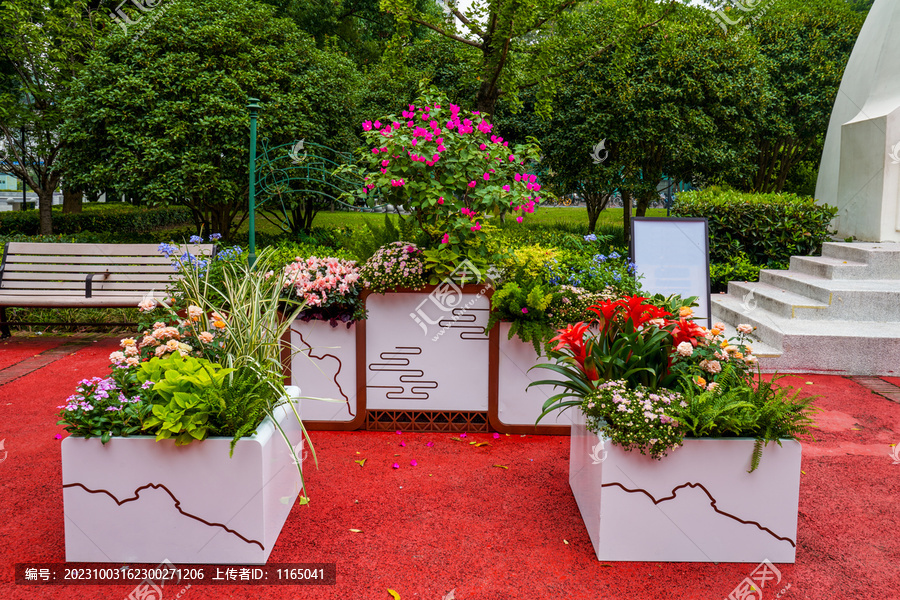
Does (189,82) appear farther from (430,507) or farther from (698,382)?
(698,382)

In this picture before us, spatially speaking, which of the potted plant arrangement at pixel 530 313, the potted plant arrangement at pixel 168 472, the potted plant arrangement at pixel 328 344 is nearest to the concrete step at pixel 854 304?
the potted plant arrangement at pixel 530 313

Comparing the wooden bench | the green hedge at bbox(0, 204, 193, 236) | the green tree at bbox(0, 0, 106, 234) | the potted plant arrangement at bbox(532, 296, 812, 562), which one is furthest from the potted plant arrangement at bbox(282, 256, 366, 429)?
the green hedge at bbox(0, 204, 193, 236)

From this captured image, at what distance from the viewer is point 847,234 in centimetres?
845

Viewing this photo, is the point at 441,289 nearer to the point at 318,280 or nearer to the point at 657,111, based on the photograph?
the point at 318,280

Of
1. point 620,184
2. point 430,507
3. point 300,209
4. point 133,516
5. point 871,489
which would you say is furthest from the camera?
point 620,184

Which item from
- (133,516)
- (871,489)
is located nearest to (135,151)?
(133,516)

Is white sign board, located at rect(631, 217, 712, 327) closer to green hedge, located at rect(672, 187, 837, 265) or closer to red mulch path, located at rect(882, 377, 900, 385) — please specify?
red mulch path, located at rect(882, 377, 900, 385)

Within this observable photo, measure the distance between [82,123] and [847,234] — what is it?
1017cm

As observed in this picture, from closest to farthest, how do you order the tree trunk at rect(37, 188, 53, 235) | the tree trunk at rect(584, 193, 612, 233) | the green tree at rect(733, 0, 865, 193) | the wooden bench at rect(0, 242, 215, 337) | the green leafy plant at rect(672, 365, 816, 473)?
the green leafy plant at rect(672, 365, 816, 473)
the wooden bench at rect(0, 242, 215, 337)
the tree trunk at rect(37, 188, 53, 235)
the tree trunk at rect(584, 193, 612, 233)
the green tree at rect(733, 0, 865, 193)

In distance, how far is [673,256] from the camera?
616 cm

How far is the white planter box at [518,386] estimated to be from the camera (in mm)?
4176

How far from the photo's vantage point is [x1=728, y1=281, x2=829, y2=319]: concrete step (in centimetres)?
652

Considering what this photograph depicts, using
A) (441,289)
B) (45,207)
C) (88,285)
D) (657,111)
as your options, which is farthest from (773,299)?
(45,207)

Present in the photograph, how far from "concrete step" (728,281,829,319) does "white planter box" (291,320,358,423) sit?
4.69 m
